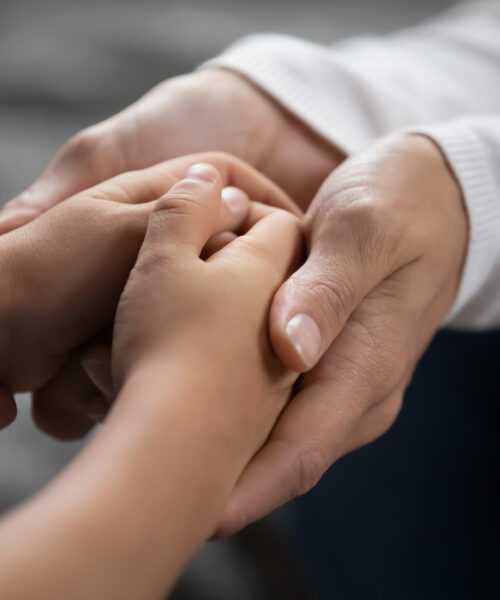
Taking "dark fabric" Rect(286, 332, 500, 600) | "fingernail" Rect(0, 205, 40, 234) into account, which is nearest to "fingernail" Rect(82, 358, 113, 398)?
"fingernail" Rect(0, 205, 40, 234)

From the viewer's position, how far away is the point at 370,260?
46 cm

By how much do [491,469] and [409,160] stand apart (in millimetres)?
347

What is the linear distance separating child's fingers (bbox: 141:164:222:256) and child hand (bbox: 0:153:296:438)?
0.16 ft

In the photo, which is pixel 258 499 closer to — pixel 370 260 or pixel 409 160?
pixel 370 260

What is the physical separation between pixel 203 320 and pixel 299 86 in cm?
37

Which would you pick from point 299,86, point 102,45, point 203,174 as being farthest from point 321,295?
point 102,45

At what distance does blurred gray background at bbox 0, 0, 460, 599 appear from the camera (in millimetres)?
825

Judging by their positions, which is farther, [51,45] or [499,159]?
[51,45]

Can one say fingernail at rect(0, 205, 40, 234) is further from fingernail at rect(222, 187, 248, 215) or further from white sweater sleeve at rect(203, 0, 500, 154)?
white sweater sleeve at rect(203, 0, 500, 154)

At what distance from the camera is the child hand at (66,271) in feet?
1.50

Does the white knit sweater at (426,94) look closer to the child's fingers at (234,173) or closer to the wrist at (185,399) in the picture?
the child's fingers at (234,173)

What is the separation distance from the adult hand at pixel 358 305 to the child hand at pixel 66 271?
9 centimetres

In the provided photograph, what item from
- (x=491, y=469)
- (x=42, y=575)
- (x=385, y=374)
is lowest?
(x=491, y=469)

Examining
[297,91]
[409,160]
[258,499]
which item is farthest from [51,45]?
[258,499]
